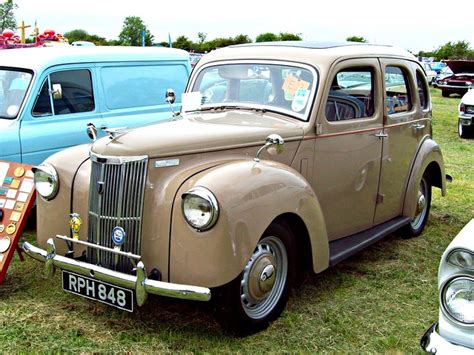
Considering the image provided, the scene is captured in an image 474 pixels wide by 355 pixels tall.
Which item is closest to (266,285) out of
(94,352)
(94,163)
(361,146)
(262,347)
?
(262,347)

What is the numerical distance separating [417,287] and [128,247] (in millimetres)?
2377

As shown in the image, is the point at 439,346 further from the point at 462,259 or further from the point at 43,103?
the point at 43,103

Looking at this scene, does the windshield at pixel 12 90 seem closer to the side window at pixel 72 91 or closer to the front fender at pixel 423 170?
the side window at pixel 72 91

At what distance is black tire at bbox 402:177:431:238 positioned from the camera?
5.49 meters

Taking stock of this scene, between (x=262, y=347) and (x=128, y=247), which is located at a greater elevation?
(x=128, y=247)

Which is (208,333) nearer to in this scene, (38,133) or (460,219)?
(38,133)

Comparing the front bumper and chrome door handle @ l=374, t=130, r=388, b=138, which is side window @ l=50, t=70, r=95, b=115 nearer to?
chrome door handle @ l=374, t=130, r=388, b=138

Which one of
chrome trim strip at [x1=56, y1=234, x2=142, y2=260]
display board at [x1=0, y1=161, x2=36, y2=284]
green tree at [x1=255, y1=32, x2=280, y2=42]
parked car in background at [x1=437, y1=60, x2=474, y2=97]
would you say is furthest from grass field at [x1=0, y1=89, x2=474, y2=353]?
green tree at [x1=255, y1=32, x2=280, y2=42]

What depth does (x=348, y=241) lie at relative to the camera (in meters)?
4.40

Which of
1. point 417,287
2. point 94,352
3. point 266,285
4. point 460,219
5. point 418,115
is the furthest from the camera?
point 460,219

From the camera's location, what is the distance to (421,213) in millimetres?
5676

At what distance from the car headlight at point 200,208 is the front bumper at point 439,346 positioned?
123 cm

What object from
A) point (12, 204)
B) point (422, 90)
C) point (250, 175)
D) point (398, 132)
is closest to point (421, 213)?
point (398, 132)

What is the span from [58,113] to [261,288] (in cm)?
345
